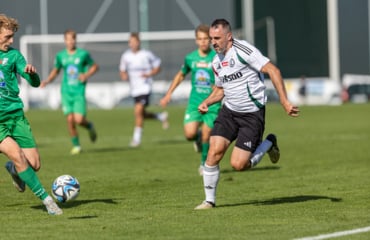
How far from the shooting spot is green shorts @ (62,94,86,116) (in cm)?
2117

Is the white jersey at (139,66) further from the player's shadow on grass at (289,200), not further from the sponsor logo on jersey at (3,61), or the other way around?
the sponsor logo on jersey at (3,61)

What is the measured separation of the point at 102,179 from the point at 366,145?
8.54 metres

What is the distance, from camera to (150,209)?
455 inches

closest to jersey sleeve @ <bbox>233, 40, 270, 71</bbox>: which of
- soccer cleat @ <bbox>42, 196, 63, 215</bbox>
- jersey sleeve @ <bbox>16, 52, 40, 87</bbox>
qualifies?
jersey sleeve @ <bbox>16, 52, 40, 87</bbox>

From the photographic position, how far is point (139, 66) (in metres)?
24.2

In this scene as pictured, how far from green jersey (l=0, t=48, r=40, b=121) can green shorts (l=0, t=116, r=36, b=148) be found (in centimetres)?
7

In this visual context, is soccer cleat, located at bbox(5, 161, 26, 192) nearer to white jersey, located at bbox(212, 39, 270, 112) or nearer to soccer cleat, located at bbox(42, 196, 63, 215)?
soccer cleat, located at bbox(42, 196, 63, 215)

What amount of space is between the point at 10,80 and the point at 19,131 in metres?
0.60

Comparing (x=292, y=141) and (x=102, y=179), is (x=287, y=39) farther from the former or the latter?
(x=102, y=179)

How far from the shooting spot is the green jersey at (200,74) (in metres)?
16.5

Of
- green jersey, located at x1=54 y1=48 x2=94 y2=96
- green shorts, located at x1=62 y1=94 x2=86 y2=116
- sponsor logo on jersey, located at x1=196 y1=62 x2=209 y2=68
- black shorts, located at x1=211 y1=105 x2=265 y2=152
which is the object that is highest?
black shorts, located at x1=211 y1=105 x2=265 y2=152

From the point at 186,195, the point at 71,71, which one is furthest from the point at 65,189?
the point at 71,71

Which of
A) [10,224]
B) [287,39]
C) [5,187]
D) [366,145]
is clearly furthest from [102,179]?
[287,39]

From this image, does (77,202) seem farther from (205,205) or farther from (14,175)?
(205,205)
